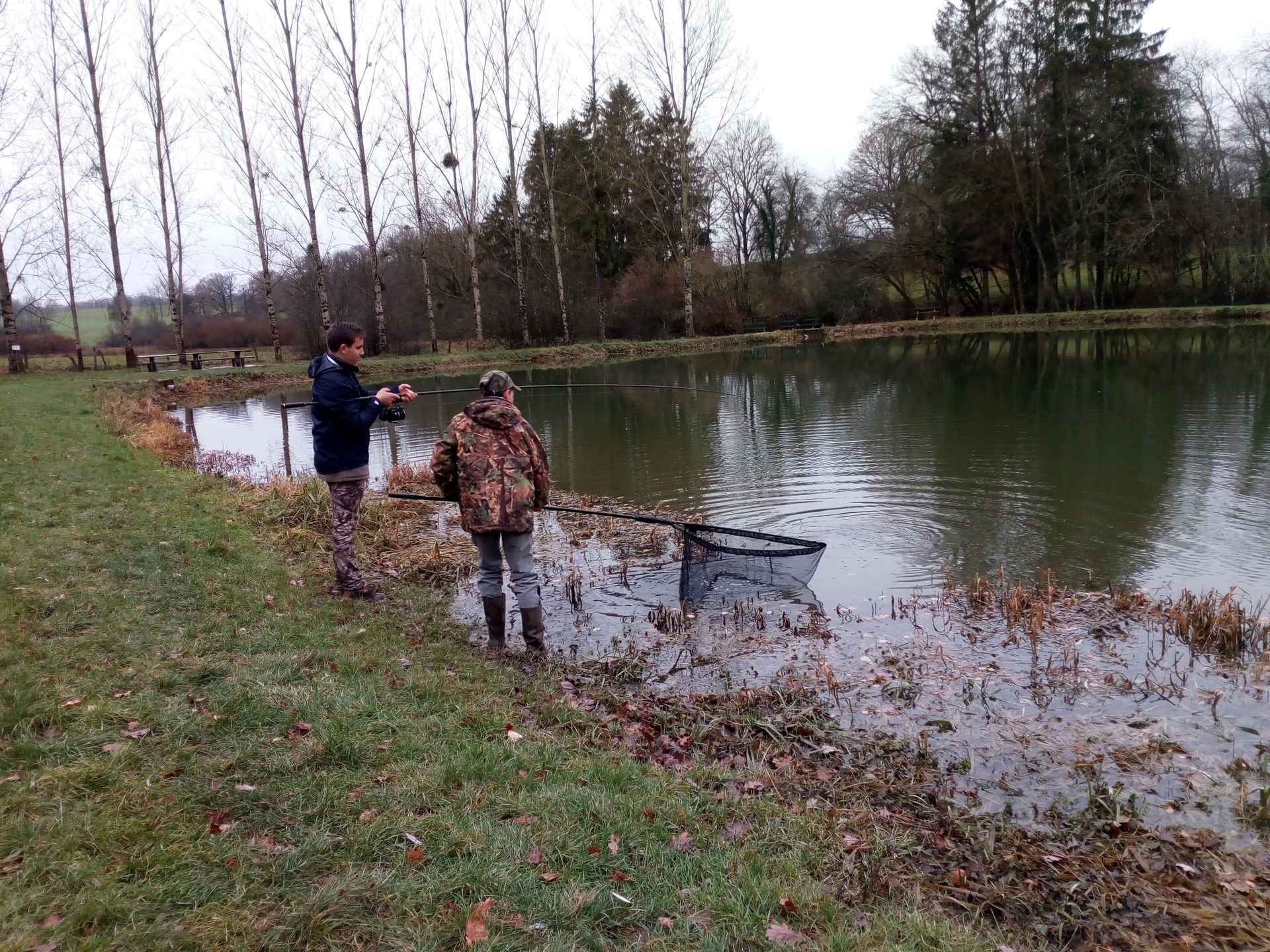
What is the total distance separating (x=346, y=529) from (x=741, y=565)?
3459 mm

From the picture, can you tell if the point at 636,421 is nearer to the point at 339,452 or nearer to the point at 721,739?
the point at 339,452

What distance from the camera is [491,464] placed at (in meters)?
5.80

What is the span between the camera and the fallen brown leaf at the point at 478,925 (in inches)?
106

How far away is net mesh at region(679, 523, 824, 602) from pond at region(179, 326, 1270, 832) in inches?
6.7

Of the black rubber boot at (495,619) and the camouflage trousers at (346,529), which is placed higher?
the camouflage trousers at (346,529)

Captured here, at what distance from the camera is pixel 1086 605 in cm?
670

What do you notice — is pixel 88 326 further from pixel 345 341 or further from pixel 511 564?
pixel 511 564

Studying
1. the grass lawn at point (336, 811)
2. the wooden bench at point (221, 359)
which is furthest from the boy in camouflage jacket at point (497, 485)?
the wooden bench at point (221, 359)

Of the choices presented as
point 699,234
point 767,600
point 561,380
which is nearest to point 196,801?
point 767,600

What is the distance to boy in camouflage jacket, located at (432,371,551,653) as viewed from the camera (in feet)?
19.0

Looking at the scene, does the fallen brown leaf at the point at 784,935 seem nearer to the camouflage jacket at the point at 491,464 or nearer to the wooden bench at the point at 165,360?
the camouflage jacket at the point at 491,464

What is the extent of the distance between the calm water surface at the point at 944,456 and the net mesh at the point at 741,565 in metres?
0.63

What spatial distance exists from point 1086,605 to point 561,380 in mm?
23443

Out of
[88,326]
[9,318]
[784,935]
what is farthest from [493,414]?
[88,326]
